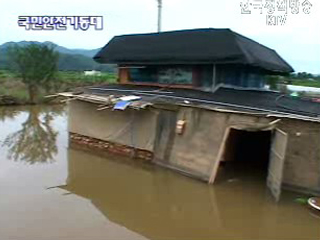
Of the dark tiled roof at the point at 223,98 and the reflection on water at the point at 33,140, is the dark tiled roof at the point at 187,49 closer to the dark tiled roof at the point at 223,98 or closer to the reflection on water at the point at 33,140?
the dark tiled roof at the point at 223,98

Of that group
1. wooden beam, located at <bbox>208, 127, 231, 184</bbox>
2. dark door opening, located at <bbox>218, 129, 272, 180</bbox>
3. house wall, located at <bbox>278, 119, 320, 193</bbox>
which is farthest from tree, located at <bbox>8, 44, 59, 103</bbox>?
house wall, located at <bbox>278, 119, 320, 193</bbox>

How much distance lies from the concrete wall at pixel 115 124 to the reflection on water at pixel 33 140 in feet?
4.15

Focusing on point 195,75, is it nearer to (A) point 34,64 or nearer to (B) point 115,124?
(B) point 115,124

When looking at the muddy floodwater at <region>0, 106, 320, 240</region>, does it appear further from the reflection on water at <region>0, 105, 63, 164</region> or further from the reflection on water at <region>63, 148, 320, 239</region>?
the reflection on water at <region>0, 105, 63, 164</region>

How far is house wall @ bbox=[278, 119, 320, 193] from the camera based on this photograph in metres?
8.35

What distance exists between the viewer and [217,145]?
9.53 metres

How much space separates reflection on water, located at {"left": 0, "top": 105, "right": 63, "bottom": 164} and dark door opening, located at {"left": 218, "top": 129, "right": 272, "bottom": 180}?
16.9 feet

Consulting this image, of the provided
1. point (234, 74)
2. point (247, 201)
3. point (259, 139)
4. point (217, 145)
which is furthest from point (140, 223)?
point (234, 74)

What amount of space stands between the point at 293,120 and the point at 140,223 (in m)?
4.05

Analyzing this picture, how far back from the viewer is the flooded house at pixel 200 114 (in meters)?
8.66

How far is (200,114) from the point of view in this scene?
10.1m

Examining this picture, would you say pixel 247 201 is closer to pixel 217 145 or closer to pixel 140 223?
pixel 217 145

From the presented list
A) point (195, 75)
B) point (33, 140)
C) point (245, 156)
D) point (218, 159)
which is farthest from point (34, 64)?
point (218, 159)

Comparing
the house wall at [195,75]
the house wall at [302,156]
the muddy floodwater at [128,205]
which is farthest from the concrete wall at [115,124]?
the house wall at [302,156]
